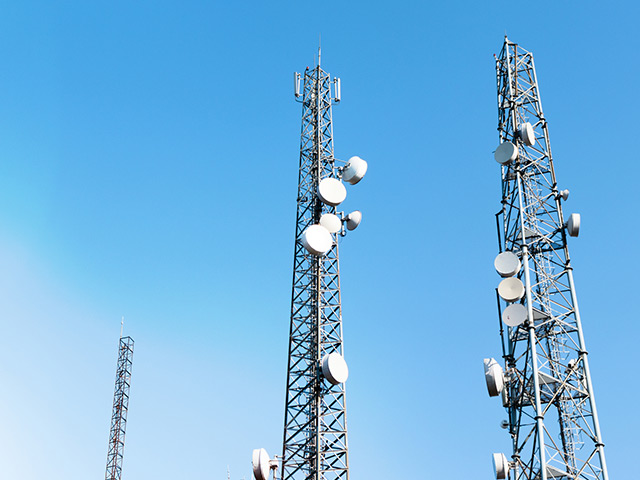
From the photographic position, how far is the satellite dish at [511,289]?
2774cm

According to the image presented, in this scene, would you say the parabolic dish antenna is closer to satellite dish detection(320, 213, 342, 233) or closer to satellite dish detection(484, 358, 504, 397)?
satellite dish detection(484, 358, 504, 397)

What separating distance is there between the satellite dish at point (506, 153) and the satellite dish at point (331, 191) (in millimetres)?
12795

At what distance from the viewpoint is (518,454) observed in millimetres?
26875

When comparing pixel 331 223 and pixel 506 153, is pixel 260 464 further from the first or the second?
pixel 506 153

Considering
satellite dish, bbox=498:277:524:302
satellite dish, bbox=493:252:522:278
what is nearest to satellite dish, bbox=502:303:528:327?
satellite dish, bbox=498:277:524:302

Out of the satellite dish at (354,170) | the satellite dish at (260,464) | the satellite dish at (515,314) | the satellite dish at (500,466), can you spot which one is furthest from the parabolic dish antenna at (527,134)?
the satellite dish at (260,464)

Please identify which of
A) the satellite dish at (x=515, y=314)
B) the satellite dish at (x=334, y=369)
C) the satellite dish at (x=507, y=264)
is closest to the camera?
the satellite dish at (x=515, y=314)

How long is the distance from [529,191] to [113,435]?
53.4 meters

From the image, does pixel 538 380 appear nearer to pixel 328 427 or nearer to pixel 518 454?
pixel 518 454

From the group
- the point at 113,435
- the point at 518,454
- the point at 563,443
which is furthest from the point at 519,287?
the point at 113,435

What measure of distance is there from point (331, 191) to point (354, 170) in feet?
6.75

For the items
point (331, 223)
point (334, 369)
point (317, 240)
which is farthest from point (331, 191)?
point (334, 369)

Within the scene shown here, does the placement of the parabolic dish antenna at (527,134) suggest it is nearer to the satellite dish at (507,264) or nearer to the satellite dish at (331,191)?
the satellite dish at (507,264)

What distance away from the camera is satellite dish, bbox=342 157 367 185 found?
4241 cm
